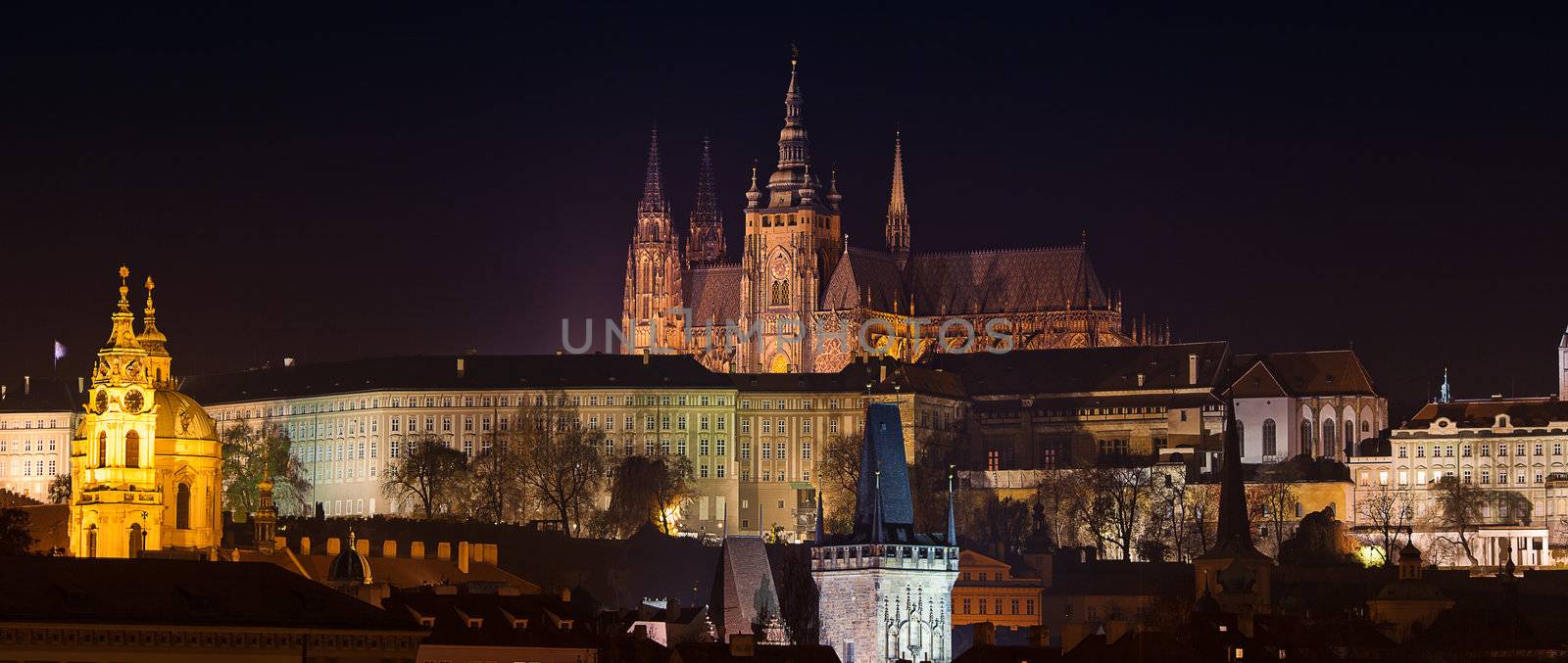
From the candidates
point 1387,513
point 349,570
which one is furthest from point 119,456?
point 1387,513

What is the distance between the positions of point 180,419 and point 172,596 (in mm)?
56580

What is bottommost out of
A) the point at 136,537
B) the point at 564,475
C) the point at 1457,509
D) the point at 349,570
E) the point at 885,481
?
the point at 349,570

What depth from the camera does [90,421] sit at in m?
130

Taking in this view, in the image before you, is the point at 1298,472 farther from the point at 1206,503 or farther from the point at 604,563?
the point at 604,563

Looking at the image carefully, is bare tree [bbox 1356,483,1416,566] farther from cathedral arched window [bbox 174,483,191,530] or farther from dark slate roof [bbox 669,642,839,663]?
dark slate roof [bbox 669,642,839,663]

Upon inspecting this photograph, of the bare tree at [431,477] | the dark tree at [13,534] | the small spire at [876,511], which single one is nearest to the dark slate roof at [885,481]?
the small spire at [876,511]

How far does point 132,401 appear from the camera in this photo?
129375mm

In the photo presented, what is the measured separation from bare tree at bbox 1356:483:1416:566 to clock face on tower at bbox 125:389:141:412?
74.7 metres

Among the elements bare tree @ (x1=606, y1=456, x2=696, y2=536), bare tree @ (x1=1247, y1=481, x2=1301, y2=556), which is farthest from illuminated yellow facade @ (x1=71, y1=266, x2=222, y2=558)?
bare tree @ (x1=1247, y1=481, x2=1301, y2=556)

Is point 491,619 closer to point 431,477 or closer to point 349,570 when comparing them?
point 349,570

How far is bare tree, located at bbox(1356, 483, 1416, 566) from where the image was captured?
7461 inches

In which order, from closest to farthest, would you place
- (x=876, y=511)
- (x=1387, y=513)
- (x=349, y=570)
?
(x=349, y=570) < (x=876, y=511) < (x=1387, y=513)

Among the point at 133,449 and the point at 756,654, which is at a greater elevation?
the point at 133,449

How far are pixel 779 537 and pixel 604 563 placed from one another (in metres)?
29.4
